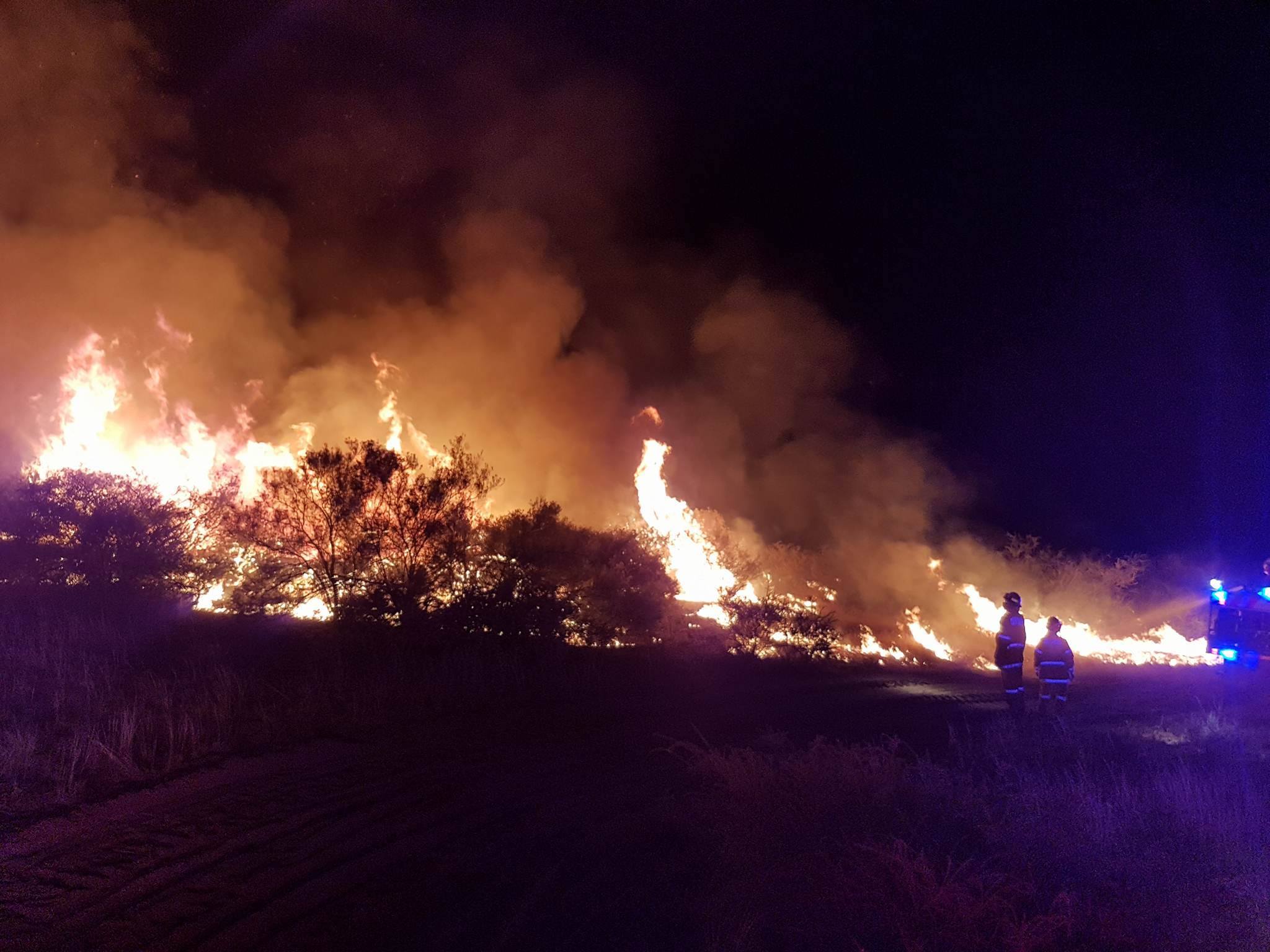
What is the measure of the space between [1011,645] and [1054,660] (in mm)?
665

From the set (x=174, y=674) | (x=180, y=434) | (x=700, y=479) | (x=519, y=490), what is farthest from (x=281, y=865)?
(x=700, y=479)

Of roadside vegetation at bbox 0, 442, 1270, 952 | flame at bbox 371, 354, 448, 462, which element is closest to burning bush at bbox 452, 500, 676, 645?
roadside vegetation at bbox 0, 442, 1270, 952

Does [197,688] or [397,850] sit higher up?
[197,688]

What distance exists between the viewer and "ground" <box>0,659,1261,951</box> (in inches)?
169

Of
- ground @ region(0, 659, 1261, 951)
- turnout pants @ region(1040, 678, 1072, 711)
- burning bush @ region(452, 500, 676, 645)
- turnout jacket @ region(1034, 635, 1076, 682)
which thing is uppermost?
burning bush @ region(452, 500, 676, 645)

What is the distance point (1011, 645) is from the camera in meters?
12.0

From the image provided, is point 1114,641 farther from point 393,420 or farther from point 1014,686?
point 393,420

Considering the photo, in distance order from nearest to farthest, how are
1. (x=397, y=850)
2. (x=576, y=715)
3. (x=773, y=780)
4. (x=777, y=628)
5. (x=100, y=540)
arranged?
(x=397, y=850), (x=773, y=780), (x=576, y=715), (x=100, y=540), (x=777, y=628)

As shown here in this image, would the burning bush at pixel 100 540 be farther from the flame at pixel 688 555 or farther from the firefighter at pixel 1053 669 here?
the firefighter at pixel 1053 669

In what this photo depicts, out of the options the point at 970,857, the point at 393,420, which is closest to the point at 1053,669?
the point at 970,857

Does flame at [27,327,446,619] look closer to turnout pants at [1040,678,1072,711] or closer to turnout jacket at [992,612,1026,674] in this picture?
turnout jacket at [992,612,1026,674]

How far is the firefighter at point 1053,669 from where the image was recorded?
1191 cm

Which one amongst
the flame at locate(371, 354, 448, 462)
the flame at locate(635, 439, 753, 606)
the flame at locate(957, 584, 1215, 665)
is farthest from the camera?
the flame at locate(957, 584, 1215, 665)

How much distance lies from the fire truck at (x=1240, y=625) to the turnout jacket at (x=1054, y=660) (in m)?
2.85
